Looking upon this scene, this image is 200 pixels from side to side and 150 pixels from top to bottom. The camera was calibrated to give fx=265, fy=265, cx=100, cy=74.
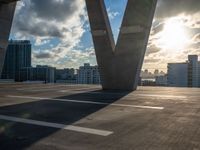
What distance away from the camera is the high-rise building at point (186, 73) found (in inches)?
3293

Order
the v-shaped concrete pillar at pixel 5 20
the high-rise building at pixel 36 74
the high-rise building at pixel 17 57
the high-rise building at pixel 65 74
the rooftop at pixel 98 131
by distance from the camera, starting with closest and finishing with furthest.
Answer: the rooftop at pixel 98 131
the v-shaped concrete pillar at pixel 5 20
the high-rise building at pixel 36 74
the high-rise building at pixel 17 57
the high-rise building at pixel 65 74

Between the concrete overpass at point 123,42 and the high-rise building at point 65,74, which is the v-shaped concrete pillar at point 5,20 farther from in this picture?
the high-rise building at point 65,74

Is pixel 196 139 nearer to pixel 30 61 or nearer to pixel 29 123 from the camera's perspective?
pixel 29 123

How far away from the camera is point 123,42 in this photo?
746 inches

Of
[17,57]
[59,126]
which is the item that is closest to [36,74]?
[17,57]

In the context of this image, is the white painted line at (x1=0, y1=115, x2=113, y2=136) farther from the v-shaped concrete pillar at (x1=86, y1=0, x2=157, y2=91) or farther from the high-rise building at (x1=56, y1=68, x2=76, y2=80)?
the high-rise building at (x1=56, y1=68, x2=76, y2=80)

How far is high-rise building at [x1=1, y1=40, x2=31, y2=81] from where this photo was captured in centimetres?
5856

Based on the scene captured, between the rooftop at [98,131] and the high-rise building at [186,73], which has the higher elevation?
the high-rise building at [186,73]

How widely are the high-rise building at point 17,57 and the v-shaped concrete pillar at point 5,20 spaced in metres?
32.9

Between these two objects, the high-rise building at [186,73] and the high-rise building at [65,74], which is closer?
the high-rise building at [65,74]

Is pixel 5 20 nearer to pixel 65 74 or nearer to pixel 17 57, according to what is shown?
pixel 17 57

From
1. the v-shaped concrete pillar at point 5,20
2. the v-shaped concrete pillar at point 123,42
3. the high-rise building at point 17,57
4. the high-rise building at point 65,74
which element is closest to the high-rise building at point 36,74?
the high-rise building at point 17,57

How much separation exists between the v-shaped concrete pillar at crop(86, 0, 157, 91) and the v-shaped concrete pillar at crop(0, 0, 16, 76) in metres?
9.19

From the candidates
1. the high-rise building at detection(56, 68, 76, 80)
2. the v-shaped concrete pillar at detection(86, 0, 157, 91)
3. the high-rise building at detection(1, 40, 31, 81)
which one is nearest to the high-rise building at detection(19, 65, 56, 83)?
the high-rise building at detection(1, 40, 31, 81)
